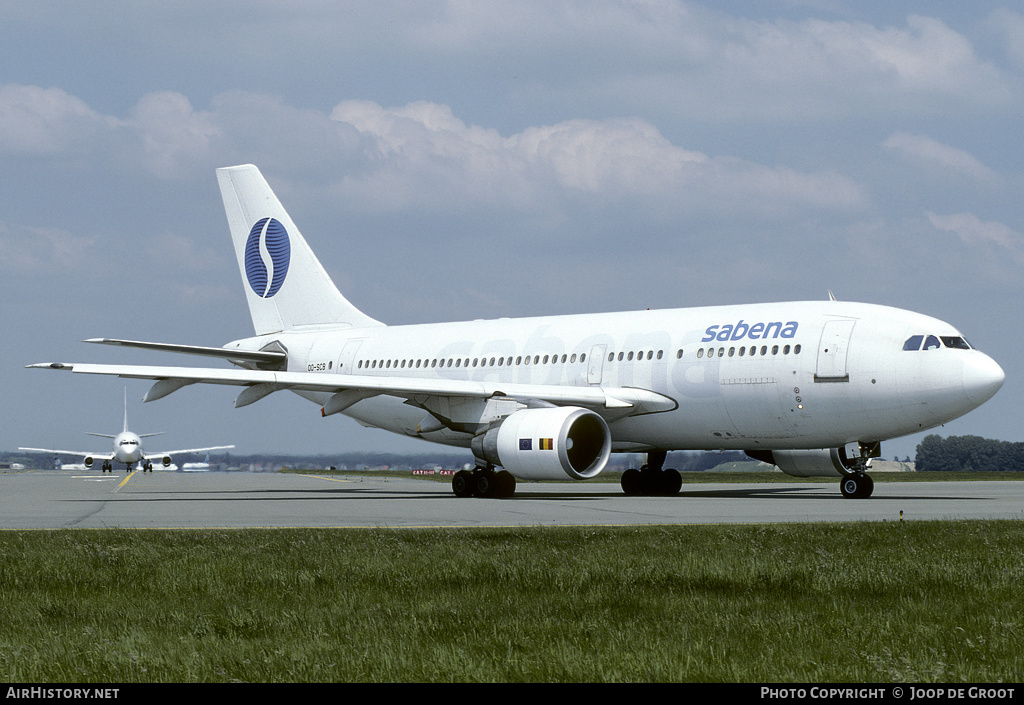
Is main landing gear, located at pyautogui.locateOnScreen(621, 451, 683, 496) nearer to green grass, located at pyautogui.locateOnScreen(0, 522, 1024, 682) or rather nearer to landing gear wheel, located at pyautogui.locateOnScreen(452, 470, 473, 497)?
landing gear wheel, located at pyautogui.locateOnScreen(452, 470, 473, 497)

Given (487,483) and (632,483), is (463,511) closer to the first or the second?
(487,483)

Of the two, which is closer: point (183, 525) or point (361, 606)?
point (361, 606)

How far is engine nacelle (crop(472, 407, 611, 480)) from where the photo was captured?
74.9ft

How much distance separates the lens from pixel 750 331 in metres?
24.0

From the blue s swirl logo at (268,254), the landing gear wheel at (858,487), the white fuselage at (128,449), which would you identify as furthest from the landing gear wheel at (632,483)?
the white fuselage at (128,449)

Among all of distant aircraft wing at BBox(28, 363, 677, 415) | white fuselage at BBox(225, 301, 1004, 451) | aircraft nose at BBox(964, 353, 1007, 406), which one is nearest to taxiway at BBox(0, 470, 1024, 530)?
white fuselage at BBox(225, 301, 1004, 451)

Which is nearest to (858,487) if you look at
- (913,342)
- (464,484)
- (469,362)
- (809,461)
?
(913,342)

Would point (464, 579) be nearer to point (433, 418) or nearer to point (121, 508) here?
point (121, 508)

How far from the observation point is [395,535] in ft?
42.9

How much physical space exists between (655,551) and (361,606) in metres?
4.01

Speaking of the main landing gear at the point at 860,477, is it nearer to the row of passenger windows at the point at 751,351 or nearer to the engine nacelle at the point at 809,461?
the engine nacelle at the point at 809,461

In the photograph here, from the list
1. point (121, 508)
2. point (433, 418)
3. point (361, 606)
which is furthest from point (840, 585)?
point (433, 418)

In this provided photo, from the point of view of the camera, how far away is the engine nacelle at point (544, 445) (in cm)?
2283
